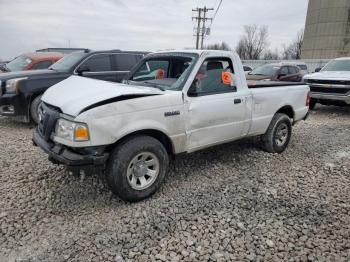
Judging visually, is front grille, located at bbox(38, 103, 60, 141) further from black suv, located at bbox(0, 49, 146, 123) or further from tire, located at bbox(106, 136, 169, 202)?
black suv, located at bbox(0, 49, 146, 123)

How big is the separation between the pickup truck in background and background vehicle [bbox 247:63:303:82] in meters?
1.77

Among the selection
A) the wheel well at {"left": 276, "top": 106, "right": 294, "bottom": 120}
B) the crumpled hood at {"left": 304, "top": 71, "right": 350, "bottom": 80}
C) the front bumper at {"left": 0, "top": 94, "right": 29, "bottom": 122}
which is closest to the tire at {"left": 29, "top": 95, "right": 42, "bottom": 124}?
the front bumper at {"left": 0, "top": 94, "right": 29, "bottom": 122}

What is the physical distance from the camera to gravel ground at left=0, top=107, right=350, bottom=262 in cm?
289

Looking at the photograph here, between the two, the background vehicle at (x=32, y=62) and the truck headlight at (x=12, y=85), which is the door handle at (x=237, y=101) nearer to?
the truck headlight at (x=12, y=85)

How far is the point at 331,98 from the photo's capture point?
928cm

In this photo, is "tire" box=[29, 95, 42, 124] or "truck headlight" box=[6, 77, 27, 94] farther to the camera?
"tire" box=[29, 95, 42, 124]

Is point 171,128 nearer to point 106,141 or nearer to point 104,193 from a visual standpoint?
point 106,141

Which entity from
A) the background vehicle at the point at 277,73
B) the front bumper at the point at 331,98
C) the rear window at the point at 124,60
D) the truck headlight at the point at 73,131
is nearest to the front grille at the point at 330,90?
the front bumper at the point at 331,98

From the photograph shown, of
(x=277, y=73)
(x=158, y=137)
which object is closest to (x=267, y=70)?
(x=277, y=73)

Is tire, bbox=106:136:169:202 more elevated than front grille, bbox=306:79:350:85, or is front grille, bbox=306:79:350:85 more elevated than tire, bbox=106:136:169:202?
front grille, bbox=306:79:350:85

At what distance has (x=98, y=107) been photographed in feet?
10.5

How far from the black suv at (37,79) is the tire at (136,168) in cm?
376

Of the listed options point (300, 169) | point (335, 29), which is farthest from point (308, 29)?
point (300, 169)

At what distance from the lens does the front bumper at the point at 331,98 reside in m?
9.02
